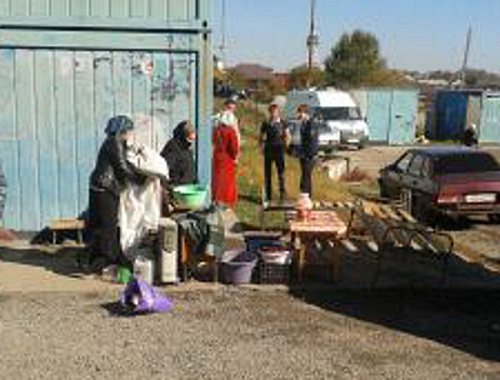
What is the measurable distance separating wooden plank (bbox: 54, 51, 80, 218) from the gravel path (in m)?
2.53

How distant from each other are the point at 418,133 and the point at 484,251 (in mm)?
Result: 29986

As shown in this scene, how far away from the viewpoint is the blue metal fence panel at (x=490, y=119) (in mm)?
37844

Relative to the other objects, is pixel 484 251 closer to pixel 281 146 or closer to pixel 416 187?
pixel 416 187

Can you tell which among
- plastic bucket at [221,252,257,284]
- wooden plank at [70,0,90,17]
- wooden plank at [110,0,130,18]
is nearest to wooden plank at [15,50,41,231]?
wooden plank at [70,0,90,17]

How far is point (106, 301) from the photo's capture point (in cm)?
823

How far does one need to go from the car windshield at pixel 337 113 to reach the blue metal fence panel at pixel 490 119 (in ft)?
29.0

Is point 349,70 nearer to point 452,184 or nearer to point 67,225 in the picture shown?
point 452,184

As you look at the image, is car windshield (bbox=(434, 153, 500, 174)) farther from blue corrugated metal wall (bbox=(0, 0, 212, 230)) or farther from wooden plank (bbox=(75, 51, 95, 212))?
wooden plank (bbox=(75, 51, 95, 212))

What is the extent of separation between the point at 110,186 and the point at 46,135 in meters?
2.10

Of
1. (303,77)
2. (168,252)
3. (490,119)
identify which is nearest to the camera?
(168,252)

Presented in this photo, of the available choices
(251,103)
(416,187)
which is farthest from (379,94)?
(416,187)

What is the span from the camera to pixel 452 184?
44.0ft

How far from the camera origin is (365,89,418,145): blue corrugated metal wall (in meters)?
37.1

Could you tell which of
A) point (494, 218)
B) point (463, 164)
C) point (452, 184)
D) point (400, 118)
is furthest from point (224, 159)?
point (400, 118)
